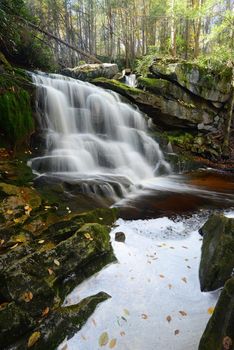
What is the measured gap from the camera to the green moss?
7332mm

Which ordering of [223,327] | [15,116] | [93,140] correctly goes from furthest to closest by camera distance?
[93,140], [15,116], [223,327]

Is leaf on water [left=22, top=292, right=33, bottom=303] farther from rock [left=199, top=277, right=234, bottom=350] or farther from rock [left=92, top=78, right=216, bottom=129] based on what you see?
rock [left=92, top=78, right=216, bottom=129]

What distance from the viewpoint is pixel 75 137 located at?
9.34m

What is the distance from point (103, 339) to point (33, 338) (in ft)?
2.27

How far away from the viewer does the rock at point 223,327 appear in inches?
79.1

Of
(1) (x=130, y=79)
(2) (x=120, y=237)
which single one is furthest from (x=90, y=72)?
(2) (x=120, y=237)

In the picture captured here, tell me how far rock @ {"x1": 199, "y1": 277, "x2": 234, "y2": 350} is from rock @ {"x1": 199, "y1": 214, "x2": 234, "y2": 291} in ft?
3.68

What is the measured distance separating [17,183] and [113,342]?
3931 millimetres

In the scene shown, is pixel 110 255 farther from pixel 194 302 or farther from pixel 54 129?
pixel 54 129

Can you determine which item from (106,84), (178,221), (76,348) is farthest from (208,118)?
(76,348)

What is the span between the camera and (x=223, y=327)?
209 cm

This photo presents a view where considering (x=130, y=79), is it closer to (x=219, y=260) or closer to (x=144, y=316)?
(x=219, y=260)

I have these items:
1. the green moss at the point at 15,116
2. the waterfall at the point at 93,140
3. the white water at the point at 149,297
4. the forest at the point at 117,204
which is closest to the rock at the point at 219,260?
the forest at the point at 117,204

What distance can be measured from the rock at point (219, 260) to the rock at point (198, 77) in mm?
11239
